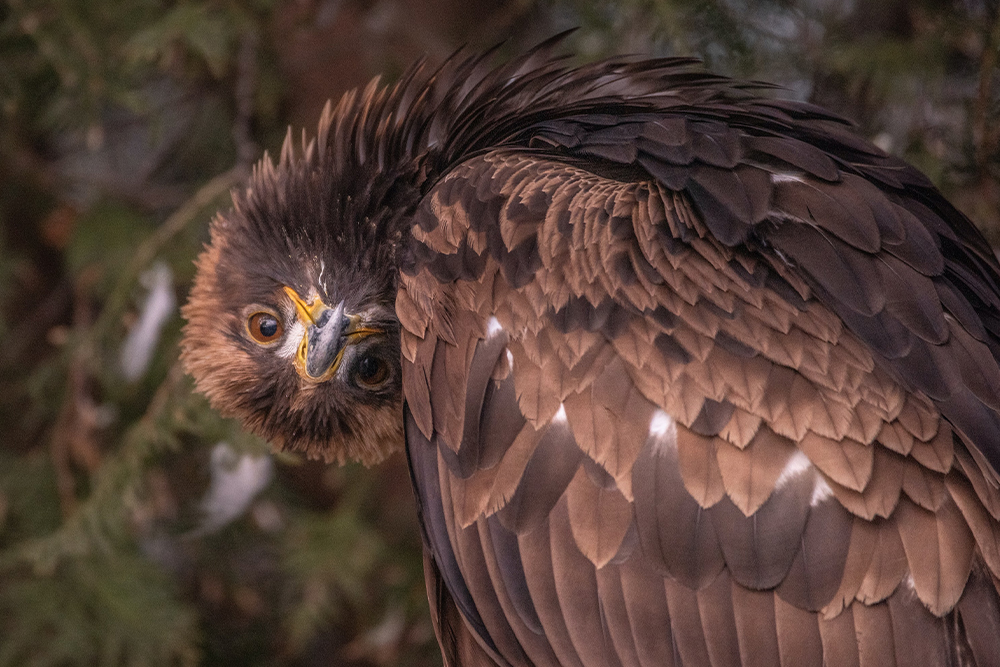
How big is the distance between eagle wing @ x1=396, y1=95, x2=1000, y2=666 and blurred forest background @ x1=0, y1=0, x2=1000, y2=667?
788 millimetres

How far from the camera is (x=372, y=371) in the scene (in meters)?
2.20

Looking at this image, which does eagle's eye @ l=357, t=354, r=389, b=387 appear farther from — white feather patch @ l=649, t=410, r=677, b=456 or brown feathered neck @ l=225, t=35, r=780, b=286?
white feather patch @ l=649, t=410, r=677, b=456

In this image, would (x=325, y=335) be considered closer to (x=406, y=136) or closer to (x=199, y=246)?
(x=406, y=136)

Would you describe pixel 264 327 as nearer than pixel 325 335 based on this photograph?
No

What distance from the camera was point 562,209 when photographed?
167 cm

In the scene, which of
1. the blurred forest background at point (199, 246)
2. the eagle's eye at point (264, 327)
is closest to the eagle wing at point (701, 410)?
the eagle's eye at point (264, 327)

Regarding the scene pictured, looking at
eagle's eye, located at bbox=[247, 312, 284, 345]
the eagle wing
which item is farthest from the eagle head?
the eagle wing

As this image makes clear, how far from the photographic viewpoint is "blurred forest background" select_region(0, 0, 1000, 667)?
2.68 metres

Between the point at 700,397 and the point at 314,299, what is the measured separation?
96cm

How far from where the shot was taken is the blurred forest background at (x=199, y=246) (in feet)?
8.79

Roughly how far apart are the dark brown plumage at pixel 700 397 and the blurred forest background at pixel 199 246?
73cm

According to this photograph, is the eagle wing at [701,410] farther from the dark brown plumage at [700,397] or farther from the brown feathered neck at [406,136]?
the brown feathered neck at [406,136]

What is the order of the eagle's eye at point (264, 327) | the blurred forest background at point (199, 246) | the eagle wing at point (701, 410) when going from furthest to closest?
the blurred forest background at point (199, 246)
the eagle's eye at point (264, 327)
the eagle wing at point (701, 410)

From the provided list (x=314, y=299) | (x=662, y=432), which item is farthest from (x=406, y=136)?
(x=662, y=432)
